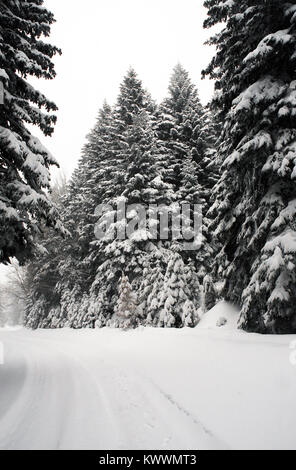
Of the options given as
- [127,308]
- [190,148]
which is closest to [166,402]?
Result: [127,308]

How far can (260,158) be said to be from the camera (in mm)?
9156

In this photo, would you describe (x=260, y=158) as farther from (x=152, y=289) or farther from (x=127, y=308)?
(x=127, y=308)

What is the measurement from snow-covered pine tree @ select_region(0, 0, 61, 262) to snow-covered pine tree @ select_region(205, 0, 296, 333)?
5632mm

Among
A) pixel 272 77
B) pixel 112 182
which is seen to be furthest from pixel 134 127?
pixel 272 77

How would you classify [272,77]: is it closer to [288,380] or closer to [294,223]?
[294,223]

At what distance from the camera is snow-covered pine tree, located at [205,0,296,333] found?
25.8 feet

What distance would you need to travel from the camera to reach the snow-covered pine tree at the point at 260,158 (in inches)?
310

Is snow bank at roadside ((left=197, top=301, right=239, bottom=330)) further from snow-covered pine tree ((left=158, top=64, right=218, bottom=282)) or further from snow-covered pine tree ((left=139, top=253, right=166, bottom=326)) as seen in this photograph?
snow-covered pine tree ((left=158, top=64, right=218, bottom=282))

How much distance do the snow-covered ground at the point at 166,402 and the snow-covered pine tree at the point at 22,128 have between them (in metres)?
3.87

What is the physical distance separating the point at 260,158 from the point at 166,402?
7.17 meters

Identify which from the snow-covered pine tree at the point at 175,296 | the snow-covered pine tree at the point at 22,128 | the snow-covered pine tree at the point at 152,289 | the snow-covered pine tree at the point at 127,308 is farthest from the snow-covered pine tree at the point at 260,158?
the snow-covered pine tree at the point at 127,308

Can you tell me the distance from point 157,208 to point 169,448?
1673 cm

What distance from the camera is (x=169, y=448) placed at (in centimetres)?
375

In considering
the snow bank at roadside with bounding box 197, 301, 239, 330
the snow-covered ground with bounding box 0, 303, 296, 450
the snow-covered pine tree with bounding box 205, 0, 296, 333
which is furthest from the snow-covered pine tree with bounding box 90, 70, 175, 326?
the snow-covered ground with bounding box 0, 303, 296, 450
